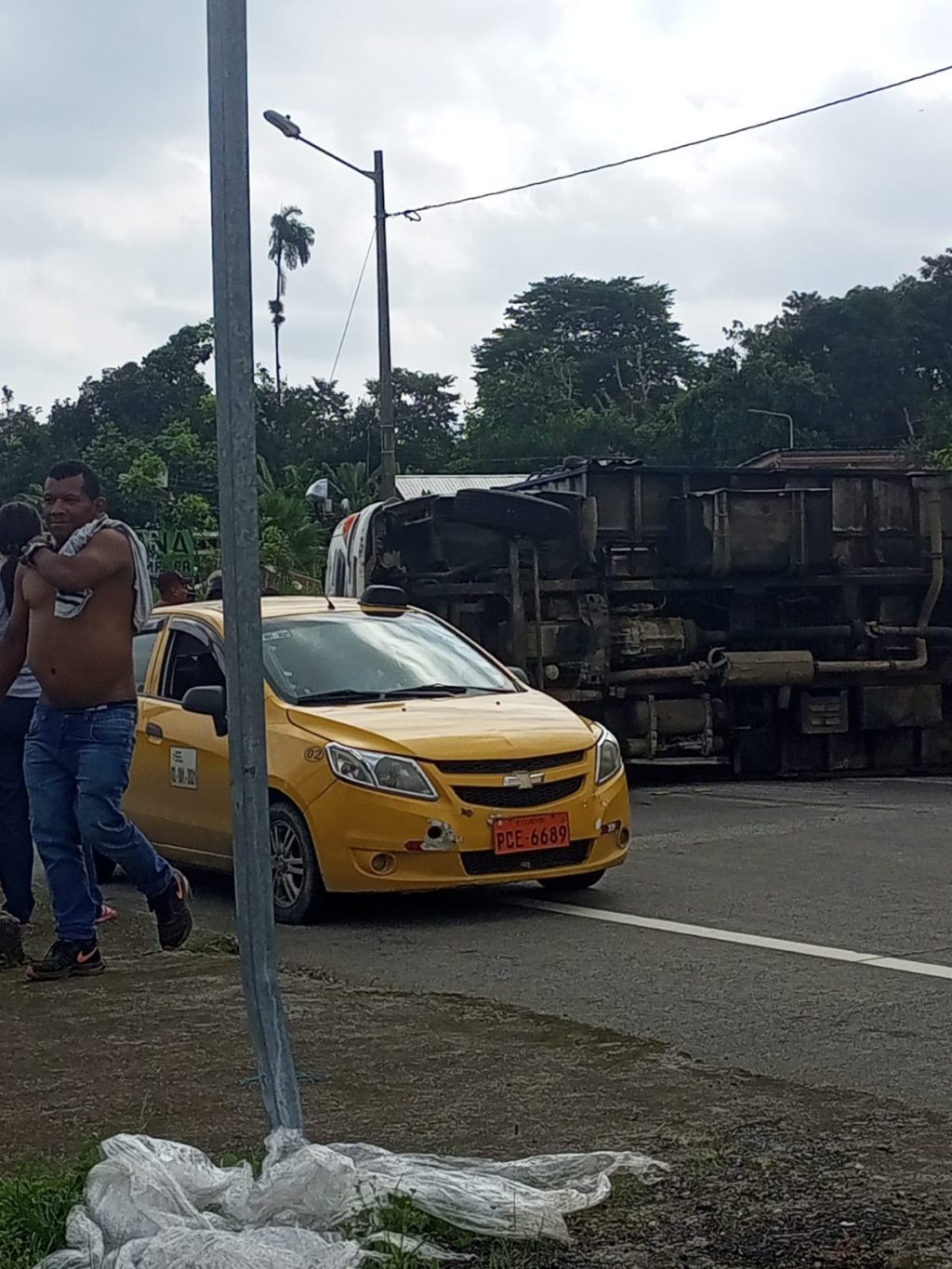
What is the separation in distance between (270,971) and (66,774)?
10.4ft

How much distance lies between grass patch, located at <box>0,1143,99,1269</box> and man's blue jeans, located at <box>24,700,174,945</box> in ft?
9.13

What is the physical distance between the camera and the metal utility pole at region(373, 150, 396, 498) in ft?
89.0

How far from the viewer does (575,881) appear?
908 cm

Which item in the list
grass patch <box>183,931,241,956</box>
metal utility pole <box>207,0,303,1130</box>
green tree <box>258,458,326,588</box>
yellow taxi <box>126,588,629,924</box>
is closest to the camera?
metal utility pole <box>207,0,303,1130</box>

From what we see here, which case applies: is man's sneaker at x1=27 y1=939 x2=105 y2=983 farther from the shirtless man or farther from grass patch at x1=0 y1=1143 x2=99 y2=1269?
grass patch at x1=0 y1=1143 x2=99 y2=1269

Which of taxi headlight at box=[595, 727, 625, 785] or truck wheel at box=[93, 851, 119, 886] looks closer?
taxi headlight at box=[595, 727, 625, 785]

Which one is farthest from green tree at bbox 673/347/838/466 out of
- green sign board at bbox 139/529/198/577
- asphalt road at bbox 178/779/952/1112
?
asphalt road at bbox 178/779/952/1112

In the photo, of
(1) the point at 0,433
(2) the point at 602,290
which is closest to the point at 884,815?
(1) the point at 0,433

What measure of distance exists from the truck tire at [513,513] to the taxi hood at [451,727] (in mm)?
4785

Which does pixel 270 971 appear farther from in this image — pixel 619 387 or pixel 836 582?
pixel 619 387

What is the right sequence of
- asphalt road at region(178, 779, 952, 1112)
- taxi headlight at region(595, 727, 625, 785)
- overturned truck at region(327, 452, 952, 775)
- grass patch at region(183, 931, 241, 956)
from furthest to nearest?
overturned truck at region(327, 452, 952, 775) → taxi headlight at region(595, 727, 625, 785) → grass patch at region(183, 931, 241, 956) → asphalt road at region(178, 779, 952, 1112)

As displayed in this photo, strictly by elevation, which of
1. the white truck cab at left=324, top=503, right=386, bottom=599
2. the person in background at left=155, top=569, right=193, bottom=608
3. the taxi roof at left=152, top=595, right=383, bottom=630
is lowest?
the taxi roof at left=152, top=595, right=383, bottom=630

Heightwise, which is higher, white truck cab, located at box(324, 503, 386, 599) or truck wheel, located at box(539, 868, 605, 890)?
white truck cab, located at box(324, 503, 386, 599)

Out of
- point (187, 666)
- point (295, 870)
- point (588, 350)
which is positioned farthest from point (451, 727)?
point (588, 350)
